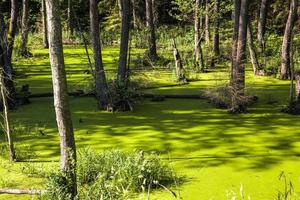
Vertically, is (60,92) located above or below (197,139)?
above

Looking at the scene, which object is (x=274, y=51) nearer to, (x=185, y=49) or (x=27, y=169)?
(x=185, y=49)

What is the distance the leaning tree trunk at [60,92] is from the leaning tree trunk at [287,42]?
1203 cm

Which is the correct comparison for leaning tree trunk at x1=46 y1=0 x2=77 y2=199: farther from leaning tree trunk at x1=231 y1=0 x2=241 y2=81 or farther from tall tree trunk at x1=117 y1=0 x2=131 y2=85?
leaning tree trunk at x1=231 y1=0 x2=241 y2=81

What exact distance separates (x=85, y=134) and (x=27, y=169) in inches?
93.8

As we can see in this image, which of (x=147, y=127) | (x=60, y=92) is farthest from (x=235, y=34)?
(x=60, y=92)

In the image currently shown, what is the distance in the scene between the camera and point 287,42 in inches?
661

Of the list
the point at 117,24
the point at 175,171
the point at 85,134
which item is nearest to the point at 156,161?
the point at 175,171

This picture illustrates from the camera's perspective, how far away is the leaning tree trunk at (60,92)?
583 centimetres

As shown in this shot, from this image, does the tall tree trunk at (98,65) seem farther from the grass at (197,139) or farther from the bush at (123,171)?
the bush at (123,171)

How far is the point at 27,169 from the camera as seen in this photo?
794cm

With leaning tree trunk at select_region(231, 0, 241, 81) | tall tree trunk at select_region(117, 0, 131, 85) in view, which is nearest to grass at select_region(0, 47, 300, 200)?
tall tree trunk at select_region(117, 0, 131, 85)

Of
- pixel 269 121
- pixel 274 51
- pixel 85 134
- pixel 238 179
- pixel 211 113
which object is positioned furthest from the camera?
pixel 274 51

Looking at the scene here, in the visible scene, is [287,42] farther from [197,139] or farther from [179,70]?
[197,139]

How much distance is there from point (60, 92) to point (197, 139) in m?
4.41
